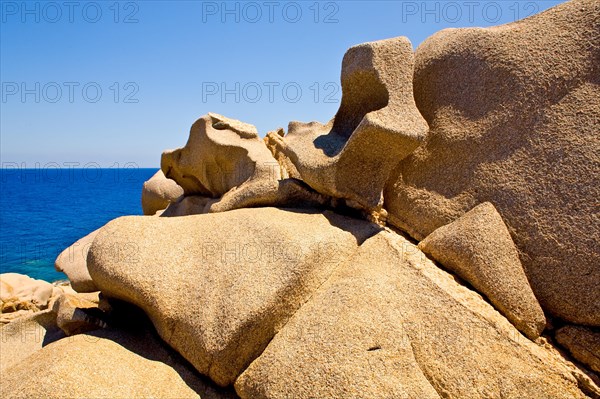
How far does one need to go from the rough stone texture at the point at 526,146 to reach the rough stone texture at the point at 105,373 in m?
2.57

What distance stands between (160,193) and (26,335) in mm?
5404

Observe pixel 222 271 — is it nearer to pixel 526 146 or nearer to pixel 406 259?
pixel 406 259

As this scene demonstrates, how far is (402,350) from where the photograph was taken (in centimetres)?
323

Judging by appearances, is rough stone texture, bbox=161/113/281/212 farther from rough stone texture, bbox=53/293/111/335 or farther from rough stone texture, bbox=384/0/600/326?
rough stone texture, bbox=53/293/111/335

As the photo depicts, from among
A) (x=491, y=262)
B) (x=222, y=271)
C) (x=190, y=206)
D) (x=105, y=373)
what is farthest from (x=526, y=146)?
(x=190, y=206)

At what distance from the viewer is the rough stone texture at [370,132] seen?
416cm

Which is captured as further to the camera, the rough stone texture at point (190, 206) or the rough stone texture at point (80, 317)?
the rough stone texture at point (190, 206)

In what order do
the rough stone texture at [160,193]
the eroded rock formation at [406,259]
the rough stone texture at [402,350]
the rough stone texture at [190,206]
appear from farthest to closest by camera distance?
the rough stone texture at [160,193] < the rough stone texture at [190,206] < the eroded rock formation at [406,259] < the rough stone texture at [402,350]

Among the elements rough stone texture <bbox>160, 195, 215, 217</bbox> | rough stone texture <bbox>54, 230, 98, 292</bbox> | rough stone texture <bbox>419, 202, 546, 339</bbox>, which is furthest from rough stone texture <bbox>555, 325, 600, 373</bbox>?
rough stone texture <bbox>54, 230, 98, 292</bbox>

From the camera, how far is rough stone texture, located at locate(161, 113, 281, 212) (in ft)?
17.2

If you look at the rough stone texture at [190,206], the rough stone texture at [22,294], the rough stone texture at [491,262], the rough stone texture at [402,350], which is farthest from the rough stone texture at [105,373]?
the rough stone texture at [22,294]

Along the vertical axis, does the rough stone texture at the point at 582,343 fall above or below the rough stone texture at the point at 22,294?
above

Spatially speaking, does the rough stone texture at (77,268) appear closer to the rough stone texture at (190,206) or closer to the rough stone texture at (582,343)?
the rough stone texture at (190,206)

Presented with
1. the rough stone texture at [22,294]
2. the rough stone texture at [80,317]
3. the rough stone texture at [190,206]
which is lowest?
the rough stone texture at [22,294]
